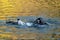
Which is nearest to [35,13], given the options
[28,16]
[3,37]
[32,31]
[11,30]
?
[28,16]

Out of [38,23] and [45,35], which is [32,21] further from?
[45,35]

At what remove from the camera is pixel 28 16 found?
1773mm

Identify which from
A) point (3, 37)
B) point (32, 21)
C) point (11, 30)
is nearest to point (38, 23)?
point (32, 21)

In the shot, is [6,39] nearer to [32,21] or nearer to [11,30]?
[11,30]

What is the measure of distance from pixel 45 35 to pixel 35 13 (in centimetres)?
28

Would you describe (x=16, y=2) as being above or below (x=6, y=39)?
above

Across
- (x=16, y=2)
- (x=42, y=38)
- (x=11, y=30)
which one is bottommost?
(x=42, y=38)

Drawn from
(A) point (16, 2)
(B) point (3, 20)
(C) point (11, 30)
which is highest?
(A) point (16, 2)

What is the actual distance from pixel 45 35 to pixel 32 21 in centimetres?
22

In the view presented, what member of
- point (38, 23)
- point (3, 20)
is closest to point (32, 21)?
point (38, 23)

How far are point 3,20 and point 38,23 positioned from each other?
1.33 feet

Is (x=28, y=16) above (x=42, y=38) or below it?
above

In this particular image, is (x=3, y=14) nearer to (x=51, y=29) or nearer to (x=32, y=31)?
(x=32, y=31)

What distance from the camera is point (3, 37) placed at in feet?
5.67
